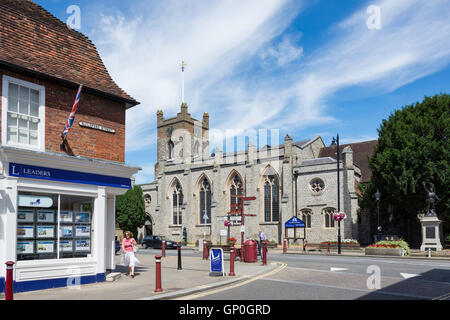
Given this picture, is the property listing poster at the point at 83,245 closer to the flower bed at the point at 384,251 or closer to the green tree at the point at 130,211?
the flower bed at the point at 384,251

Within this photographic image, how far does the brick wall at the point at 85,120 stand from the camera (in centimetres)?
1157

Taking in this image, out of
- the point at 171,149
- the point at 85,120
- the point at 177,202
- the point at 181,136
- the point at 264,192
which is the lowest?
the point at 177,202

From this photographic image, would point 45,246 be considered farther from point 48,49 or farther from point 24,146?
point 48,49

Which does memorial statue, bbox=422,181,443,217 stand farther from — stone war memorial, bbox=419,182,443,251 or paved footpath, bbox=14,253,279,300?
paved footpath, bbox=14,253,279,300

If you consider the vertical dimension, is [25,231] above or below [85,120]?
below

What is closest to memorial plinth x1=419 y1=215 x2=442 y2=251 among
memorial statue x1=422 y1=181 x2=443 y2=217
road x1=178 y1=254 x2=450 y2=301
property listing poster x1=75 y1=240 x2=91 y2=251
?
memorial statue x1=422 y1=181 x2=443 y2=217

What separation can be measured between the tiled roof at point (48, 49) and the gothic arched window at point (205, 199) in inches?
1411

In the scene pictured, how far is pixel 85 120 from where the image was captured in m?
12.5

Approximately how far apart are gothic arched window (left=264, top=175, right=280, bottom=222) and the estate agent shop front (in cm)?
3128

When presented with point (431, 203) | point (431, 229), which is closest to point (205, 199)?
point (431, 203)

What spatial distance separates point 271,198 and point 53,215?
33.7 meters

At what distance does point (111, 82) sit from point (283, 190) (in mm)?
29881
